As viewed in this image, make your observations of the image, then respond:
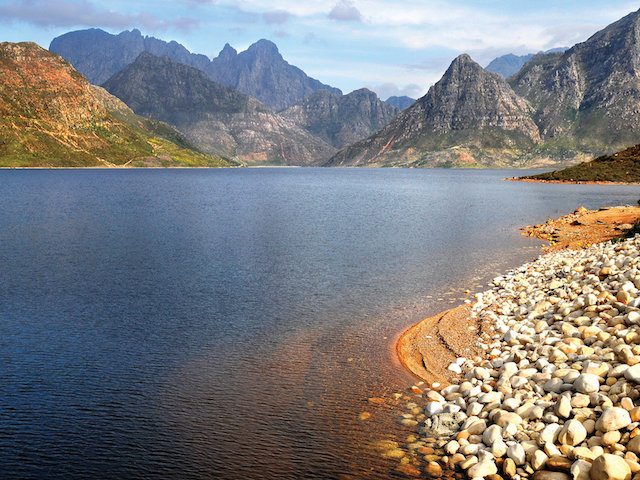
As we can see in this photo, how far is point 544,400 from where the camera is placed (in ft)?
70.2

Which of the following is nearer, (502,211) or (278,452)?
(278,452)

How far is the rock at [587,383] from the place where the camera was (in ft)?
67.3

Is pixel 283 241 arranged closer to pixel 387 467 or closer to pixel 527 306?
pixel 527 306

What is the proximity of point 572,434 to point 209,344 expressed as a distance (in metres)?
21.6

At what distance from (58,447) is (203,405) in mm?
6229

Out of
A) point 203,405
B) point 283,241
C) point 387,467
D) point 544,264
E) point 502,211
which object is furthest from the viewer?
point 502,211

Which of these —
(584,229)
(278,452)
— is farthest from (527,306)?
(584,229)

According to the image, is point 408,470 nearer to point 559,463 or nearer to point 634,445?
point 559,463

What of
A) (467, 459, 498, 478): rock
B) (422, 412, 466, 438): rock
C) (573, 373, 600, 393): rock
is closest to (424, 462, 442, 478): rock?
(467, 459, 498, 478): rock

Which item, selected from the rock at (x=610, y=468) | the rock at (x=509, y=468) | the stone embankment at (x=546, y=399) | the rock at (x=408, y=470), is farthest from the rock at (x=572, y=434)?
the rock at (x=408, y=470)

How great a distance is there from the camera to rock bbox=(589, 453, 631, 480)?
626 inches

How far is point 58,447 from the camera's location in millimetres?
20953

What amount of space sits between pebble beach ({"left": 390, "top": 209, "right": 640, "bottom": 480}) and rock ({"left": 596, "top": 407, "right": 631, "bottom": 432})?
0.10ft

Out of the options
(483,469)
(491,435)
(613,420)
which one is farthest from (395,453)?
(613,420)
